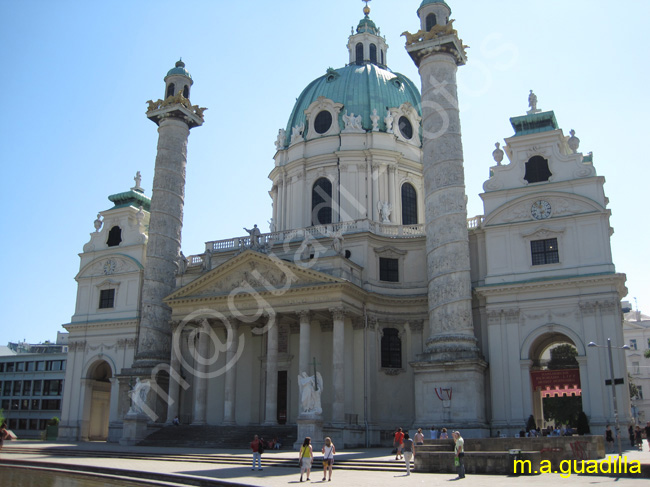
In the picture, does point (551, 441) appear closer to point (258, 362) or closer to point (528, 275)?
point (528, 275)

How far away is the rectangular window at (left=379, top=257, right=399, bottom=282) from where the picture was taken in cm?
3853

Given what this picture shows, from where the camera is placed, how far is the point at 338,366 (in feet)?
109

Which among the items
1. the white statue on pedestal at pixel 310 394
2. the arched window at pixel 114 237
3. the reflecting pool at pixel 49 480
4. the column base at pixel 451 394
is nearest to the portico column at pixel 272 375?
the white statue on pedestal at pixel 310 394

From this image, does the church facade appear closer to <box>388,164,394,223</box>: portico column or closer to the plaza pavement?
<box>388,164,394,223</box>: portico column

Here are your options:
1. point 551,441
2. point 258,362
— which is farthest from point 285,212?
point 551,441

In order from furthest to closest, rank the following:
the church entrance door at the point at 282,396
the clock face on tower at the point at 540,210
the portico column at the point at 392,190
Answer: the portico column at the point at 392,190 → the church entrance door at the point at 282,396 → the clock face on tower at the point at 540,210

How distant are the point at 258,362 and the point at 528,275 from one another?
1645 cm

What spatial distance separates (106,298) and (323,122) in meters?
20.0

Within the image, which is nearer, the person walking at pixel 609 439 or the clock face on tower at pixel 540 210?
the person walking at pixel 609 439

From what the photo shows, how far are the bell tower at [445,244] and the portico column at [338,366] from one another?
13.4 feet

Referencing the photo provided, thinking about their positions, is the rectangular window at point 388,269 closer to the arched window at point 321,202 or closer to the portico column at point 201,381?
the arched window at point 321,202

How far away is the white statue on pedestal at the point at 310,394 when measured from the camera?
1148 inches

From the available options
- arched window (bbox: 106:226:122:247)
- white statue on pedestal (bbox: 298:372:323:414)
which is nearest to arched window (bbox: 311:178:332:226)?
arched window (bbox: 106:226:122:247)

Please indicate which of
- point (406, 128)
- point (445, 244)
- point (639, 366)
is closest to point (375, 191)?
point (406, 128)
